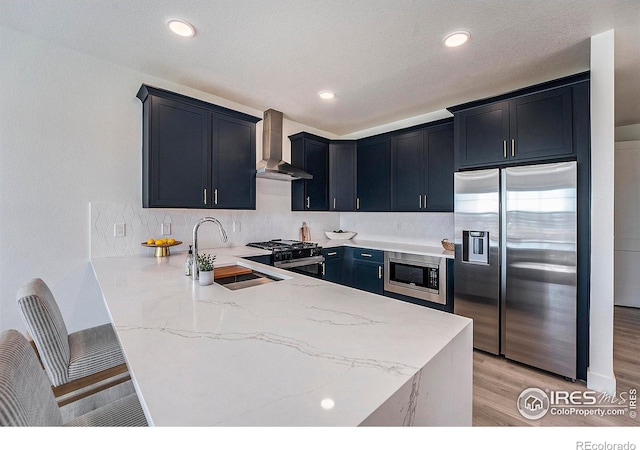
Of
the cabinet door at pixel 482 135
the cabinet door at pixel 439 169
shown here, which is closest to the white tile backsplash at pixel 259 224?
the cabinet door at pixel 439 169

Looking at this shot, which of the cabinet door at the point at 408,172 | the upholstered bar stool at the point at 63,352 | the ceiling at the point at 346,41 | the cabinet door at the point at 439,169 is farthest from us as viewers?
the cabinet door at the point at 408,172

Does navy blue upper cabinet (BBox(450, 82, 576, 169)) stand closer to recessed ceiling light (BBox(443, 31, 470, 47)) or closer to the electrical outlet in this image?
recessed ceiling light (BBox(443, 31, 470, 47))

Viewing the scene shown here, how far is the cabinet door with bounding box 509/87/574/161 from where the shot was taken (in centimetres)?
216

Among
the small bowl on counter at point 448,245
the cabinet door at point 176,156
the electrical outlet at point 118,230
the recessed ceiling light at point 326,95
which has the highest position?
the recessed ceiling light at point 326,95

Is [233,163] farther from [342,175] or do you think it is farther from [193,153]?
[342,175]

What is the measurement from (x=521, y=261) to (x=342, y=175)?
237 centimetres

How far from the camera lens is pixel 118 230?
2.43 metres

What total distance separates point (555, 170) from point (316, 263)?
2.33m

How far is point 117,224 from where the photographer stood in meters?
2.43

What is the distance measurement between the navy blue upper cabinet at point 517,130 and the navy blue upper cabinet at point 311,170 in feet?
5.68

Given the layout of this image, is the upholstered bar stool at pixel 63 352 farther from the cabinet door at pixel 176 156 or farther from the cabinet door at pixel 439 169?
the cabinet door at pixel 439 169

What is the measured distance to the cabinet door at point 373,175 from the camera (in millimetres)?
3660
